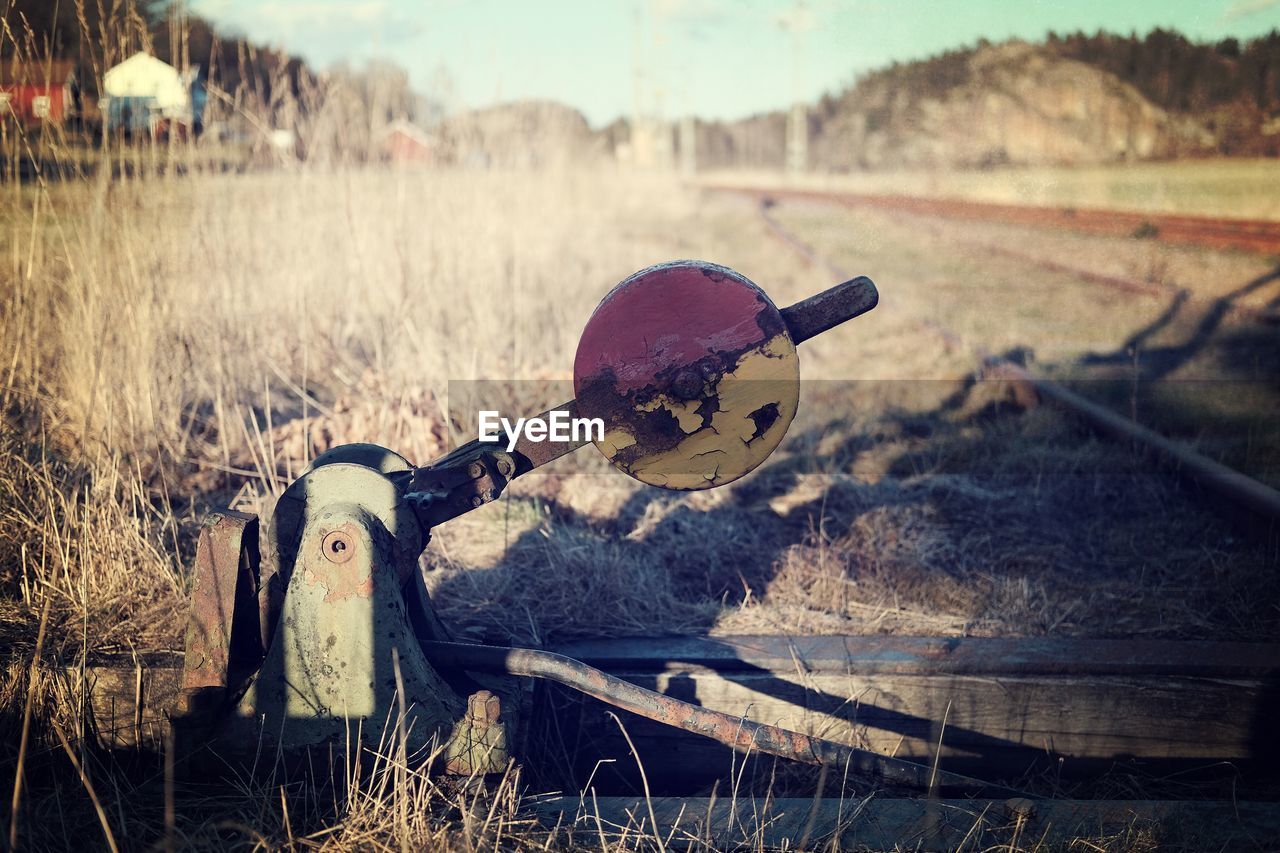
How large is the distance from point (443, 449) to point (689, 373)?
248 cm

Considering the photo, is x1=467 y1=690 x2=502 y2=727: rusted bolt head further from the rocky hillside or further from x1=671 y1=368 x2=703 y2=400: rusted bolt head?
the rocky hillside

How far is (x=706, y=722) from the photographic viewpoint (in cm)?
199

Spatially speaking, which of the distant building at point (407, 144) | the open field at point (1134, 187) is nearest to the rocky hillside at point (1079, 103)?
the open field at point (1134, 187)

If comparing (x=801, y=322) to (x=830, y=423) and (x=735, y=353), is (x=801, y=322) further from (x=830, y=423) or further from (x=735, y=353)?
(x=830, y=423)

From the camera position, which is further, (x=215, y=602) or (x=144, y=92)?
(x=144, y=92)

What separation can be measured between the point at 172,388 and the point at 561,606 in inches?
79.1

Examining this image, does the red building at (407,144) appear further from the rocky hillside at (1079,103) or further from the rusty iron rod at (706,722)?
the rocky hillside at (1079,103)

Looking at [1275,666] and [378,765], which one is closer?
[378,765]

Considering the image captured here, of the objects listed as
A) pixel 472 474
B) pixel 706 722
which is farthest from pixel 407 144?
pixel 706 722

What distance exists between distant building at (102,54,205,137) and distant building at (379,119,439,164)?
5.21 feet

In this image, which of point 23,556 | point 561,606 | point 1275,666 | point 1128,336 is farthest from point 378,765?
point 1128,336

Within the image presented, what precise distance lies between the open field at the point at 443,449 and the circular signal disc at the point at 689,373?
80 cm

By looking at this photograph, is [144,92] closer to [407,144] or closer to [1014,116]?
[407,144]

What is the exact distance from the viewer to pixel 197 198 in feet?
13.7
